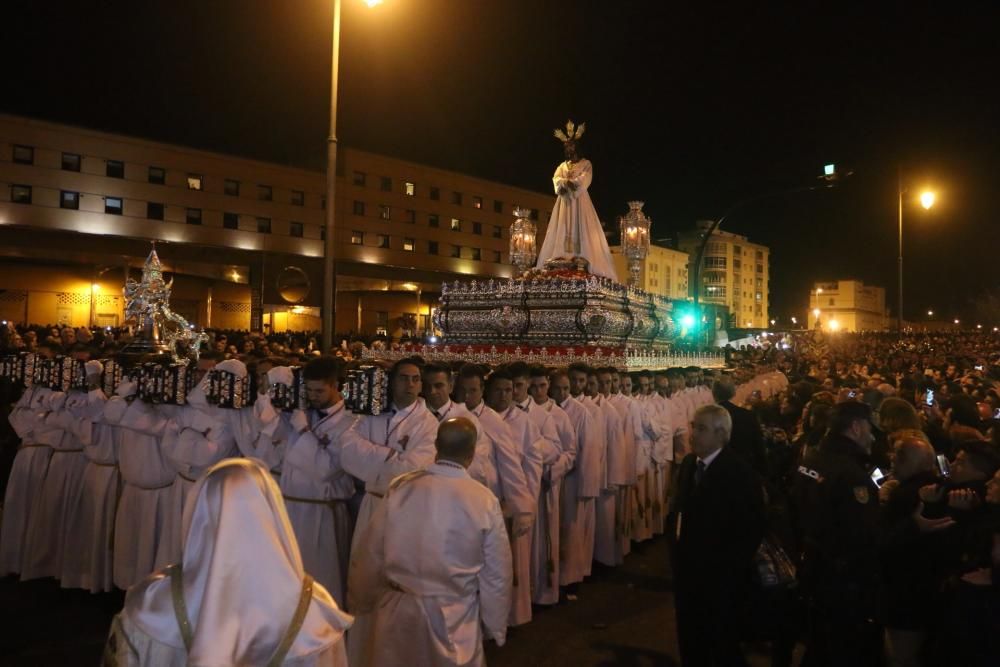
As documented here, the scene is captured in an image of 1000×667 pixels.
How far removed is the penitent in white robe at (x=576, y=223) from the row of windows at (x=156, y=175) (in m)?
30.6

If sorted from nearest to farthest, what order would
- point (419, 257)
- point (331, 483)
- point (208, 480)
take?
point (208, 480) < point (331, 483) < point (419, 257)

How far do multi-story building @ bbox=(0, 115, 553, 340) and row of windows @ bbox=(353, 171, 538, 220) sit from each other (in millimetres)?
84

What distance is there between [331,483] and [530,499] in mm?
1658

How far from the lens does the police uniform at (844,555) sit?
4.54 m

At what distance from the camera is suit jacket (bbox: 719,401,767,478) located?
23.7 feet

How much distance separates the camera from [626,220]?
18.1 m

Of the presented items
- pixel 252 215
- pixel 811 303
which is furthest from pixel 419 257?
pixel 811 303

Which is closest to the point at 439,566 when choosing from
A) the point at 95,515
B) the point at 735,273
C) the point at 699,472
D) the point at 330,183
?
the point at 699,472

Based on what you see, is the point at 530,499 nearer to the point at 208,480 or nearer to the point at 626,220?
the point at 208,480

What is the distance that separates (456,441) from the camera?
397 cm

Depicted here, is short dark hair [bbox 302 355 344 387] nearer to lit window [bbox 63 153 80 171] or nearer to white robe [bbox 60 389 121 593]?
white robe [bbox 60 389 121 593]

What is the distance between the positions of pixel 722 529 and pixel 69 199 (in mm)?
40866

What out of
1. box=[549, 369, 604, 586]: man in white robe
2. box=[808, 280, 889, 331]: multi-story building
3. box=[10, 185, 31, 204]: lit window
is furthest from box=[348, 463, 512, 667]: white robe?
box=[808, 280, 889, 331]: multi-story building

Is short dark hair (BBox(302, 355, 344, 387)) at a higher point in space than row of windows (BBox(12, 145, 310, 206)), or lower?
lower
